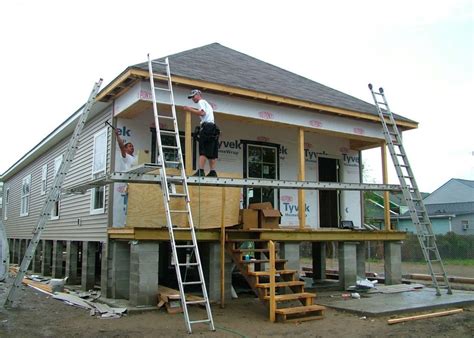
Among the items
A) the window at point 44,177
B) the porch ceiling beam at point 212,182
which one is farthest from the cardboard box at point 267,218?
the window at point 44,177

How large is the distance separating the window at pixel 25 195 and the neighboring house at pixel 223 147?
469cm

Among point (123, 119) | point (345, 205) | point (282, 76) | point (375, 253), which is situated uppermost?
point (282, 76)

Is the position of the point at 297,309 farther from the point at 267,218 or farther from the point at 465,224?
the point at 465,224

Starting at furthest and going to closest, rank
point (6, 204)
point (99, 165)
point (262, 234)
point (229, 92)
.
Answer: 1. point (6, 204)
2. point (99, 165)
3. point (229, 92)
4. point (262, 234)

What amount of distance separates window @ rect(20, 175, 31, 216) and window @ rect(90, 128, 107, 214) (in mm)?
10298

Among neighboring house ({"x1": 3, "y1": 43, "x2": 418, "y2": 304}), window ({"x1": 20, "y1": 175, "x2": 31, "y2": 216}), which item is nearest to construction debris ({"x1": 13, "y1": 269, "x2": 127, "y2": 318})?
neighboring house ({"x1": 3, "y1": 43, "x2": 418, "y2": 304})

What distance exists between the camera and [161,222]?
10.1 m

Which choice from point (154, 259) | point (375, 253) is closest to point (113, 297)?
point (154, 259)

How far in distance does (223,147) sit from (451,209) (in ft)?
134

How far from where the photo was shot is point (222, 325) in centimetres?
790

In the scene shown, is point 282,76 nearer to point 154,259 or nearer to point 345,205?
point 345,205

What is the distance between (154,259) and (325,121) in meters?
6.05

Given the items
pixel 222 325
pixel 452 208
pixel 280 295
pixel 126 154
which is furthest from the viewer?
pixel 452 208

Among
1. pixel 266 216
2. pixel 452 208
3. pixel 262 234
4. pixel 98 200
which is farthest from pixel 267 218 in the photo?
pixel 452 208
